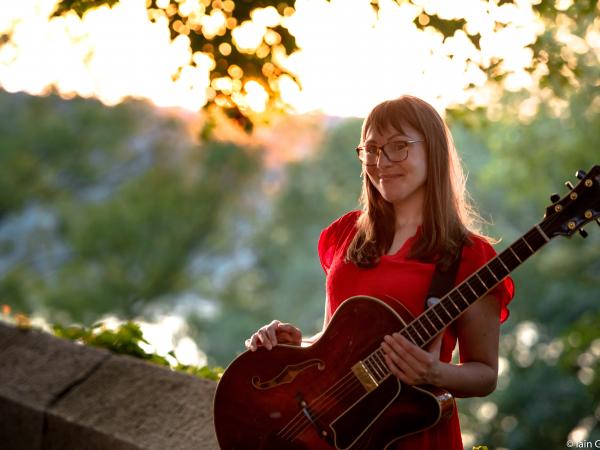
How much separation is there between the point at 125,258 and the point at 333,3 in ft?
69.8

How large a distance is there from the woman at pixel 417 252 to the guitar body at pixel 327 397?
0.06 metres

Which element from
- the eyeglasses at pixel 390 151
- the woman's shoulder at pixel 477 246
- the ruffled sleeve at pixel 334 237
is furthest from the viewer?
the ruffled sleeve at pixel 334 237

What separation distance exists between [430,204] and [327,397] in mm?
643

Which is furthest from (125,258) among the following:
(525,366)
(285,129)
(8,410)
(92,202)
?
(8,410)

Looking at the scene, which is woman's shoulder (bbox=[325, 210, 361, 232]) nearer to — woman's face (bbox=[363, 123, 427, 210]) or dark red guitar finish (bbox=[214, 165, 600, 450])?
woman's face (bbox=[363, 123, 427, 210])

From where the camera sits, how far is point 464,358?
2.47m

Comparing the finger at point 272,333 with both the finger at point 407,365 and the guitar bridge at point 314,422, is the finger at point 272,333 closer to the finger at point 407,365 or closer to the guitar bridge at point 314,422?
the guitar bridge at point 314,422

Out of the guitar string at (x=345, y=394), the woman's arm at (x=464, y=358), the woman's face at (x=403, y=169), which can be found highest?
the woman's face at (x=403, y=169)

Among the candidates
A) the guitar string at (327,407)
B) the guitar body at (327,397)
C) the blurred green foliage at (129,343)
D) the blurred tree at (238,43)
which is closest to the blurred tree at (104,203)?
the blurred green foliage at (129,343)

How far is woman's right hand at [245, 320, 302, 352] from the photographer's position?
2592 millimetres

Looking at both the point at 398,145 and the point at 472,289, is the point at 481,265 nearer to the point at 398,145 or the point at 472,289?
the point at 472,289

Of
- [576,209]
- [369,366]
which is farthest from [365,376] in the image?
[576,209]

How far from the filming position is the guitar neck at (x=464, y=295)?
227cm

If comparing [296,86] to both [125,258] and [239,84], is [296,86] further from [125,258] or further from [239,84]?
[125,258]
